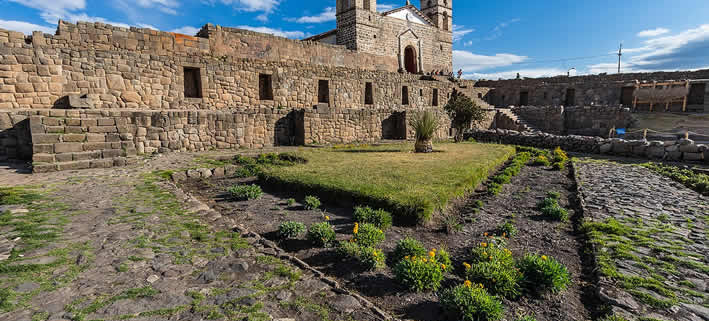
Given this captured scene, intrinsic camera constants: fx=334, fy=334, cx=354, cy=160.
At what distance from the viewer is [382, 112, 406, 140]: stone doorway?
1889 cm

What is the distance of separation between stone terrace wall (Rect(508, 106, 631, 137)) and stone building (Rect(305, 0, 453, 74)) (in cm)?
1192

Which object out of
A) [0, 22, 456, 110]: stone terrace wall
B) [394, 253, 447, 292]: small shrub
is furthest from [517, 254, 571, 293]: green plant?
[0, 22, 456, 110]: stone terrace wall

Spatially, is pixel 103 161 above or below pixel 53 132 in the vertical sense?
below

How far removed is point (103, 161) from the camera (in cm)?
877

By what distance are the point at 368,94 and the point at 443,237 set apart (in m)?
17.2

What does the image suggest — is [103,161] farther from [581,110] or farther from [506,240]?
[581,110]

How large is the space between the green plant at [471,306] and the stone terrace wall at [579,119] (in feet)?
88.5

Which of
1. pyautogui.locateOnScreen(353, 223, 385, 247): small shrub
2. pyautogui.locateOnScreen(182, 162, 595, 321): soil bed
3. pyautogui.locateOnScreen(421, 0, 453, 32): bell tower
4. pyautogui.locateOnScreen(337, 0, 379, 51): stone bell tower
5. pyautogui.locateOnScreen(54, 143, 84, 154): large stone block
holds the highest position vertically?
pyautogui.locateOnScreen(421, 0, 453, 32): bell tower

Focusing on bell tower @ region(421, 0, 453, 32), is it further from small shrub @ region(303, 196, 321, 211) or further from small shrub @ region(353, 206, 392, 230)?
small shrub @ region(353, 206, 392, 230)

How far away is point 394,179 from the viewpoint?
789 centimetres

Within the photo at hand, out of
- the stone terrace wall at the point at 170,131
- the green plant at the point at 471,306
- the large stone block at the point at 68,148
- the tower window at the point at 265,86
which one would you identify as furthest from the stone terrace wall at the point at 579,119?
the large stone block at the point at 68,148

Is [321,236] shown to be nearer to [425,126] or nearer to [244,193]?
[244,193]

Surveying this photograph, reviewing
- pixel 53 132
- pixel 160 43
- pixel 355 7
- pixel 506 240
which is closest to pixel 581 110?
pixel 355 7

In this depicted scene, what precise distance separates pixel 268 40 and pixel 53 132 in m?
13.5
